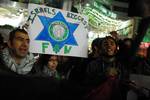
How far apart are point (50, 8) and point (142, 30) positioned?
1.24 m

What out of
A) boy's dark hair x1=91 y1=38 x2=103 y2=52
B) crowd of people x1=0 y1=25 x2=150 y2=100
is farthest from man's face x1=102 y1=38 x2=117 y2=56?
boy's dark hair x1=91 y1=38 x2=103 y2=52

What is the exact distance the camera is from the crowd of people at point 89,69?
13.5 ft

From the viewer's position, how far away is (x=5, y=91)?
3.88m

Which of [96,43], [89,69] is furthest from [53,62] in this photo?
[96,43]

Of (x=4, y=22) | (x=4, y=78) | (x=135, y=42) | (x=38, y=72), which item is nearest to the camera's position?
(x=4, y=78)

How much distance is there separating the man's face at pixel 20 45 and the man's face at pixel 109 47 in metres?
0.95

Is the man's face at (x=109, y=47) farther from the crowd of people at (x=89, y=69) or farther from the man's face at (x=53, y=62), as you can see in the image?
the man's face at (x=53, y=62)

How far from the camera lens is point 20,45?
166 inches

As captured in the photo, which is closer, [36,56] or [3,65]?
[3,65]

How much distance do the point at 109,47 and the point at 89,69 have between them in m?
0.36

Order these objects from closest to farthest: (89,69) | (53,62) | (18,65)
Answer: (18,65)
(89,69)
(53,62)

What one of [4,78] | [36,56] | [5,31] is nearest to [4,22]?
[5,31]

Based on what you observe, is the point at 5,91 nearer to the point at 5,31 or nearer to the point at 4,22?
the point at 5,31

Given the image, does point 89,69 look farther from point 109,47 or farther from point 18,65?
point 18,65
